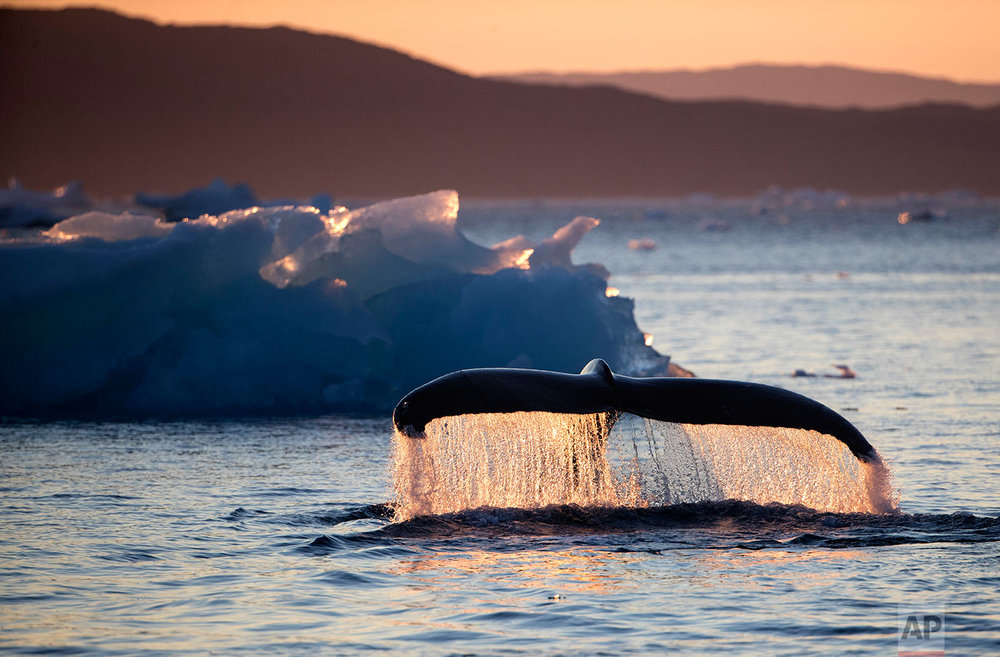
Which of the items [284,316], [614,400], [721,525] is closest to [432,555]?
[614,400]

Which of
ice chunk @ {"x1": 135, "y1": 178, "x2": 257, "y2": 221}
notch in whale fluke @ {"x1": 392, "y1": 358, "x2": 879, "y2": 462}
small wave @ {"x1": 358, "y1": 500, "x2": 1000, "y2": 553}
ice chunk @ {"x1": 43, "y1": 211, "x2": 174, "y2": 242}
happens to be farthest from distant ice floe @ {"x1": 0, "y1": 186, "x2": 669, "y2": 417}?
ice chunk @ {"x1": 135, "y1": 178, "x2": 257, "y2": 221}

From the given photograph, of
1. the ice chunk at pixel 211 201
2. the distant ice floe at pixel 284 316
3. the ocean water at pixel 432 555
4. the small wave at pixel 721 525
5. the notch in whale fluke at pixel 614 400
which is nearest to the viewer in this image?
the ocean water at pixel 432 555

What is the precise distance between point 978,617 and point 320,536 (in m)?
4.65

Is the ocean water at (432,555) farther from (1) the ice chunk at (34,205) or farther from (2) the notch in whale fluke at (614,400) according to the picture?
(1) the ice chunk at (34,205)

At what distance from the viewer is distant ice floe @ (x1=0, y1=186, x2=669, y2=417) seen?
57.3 ft

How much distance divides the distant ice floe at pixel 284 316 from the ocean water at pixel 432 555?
1.21 m

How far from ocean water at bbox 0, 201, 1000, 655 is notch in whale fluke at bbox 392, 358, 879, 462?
1.12ft

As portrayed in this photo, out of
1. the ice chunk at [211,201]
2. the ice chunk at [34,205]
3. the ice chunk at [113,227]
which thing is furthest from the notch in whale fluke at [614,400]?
the ice chunk at [34,205]

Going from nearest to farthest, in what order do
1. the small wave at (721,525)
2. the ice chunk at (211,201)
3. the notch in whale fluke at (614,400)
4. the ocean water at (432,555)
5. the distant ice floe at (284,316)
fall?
the ocean water at (432,555) → the notch in whale fluke at (614,400) → the small wave at (721,525) → the distant ice floe at (284,316) → the ice chunk at (211,201)

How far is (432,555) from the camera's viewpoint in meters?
9.54

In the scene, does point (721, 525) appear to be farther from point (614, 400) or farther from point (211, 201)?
point (211, 201)

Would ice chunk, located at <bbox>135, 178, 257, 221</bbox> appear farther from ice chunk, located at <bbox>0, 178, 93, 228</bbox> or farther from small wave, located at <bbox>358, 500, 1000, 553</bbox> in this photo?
small wave, located at <bbox>358, 500, 1000, 553</bbox>

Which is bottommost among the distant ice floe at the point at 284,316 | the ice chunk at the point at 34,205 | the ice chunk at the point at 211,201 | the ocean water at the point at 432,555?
the ocean water at the point at 432,555

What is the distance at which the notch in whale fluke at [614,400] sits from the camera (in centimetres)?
891
